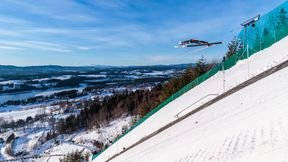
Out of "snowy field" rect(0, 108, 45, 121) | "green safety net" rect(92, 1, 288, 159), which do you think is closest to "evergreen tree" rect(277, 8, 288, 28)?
"green safety net" rect(92, 1, 288, 159)

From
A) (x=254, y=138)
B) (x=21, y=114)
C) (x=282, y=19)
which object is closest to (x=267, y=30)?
(x=282, y=19)

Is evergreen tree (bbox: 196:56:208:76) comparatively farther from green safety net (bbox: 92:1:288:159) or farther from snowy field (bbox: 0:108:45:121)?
snowy field (bbox: 0:108:45:121)

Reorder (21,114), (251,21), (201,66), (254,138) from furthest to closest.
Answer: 1. (21,114)
2. (201,66)
3. (251,21)
4. (254,138)

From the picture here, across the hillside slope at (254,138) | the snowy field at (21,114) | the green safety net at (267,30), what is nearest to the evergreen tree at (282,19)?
the green safety net at (267,30)

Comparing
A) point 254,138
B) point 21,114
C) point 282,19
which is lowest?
point 21,114

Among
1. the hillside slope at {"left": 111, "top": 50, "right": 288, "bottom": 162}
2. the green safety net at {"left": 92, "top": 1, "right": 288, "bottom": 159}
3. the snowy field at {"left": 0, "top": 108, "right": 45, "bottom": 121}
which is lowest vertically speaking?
the snowy field at {"left": 0, "top": 108, "right": 45, "bottom": 121}

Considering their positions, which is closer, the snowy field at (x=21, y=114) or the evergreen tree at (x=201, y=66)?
the evergreen tree at (x=201, y=66)

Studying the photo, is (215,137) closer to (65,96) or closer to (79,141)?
(79,141)

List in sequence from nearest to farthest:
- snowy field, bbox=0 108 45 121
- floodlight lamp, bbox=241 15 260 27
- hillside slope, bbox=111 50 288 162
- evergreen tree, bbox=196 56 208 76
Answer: hillside slope, bbox=111 50 288 162 → floodlight lamp, bbox=241 15 260 27 → evergreen tree, bbox=196 56 208 76 → snowy field, bbox=0 108 45 121

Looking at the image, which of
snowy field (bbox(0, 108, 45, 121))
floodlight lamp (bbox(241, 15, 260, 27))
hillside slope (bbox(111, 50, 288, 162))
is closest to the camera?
hillside slope (bbox(111, 50, 288, 162))

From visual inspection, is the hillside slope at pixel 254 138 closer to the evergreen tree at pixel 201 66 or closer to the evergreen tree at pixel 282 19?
the evergreen tree at pixel 282 19

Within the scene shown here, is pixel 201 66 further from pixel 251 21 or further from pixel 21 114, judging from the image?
pixel 21 114

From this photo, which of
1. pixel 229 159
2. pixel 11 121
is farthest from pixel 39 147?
pixel 229 159
